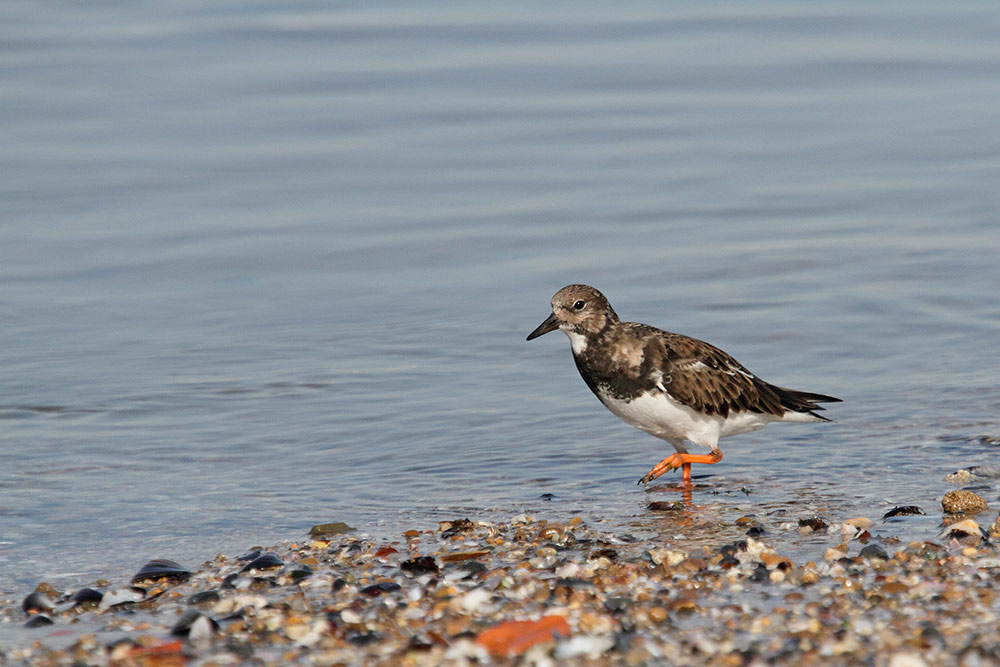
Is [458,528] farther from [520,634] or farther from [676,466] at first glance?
[520,634]

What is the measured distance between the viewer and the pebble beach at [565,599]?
16.3 ft

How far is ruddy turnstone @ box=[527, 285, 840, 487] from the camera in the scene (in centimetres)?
799

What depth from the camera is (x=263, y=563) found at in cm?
627

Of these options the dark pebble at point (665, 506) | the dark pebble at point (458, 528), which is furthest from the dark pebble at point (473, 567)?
the dark pebble at point (665, 506)

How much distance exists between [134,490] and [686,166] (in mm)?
9217

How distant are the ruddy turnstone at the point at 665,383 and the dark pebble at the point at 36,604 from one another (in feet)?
10.9

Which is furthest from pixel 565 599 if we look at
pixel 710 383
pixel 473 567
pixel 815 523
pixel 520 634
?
pixel 710 383

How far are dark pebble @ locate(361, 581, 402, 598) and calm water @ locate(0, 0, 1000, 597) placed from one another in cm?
124

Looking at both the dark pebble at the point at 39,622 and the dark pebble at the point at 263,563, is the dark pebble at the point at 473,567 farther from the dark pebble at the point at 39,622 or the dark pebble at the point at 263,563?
the dark pebble at the point at 39,622

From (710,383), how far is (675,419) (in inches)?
13.1

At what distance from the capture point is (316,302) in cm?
1220

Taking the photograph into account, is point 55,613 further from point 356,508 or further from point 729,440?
point 729,440

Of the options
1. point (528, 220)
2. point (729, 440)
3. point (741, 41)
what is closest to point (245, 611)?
Result: point (729, 440)

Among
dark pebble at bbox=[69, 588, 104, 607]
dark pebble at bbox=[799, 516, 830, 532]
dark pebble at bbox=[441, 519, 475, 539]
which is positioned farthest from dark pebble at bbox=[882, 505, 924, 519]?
dark pebble at bbox=[69, 588, 104, 607]
